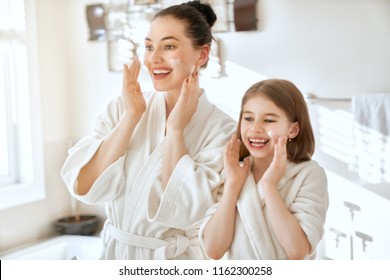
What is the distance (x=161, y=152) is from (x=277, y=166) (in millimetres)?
254

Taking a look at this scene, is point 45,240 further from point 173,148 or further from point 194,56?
point 194,56

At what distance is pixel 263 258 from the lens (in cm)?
107

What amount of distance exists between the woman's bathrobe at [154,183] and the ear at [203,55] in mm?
71

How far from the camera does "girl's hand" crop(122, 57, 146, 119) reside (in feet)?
3.77

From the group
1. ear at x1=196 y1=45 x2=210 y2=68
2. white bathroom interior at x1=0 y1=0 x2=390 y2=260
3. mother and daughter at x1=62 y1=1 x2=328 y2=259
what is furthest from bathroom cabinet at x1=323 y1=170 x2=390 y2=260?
ear at x1=196 y1=45 x2=210 y2=68

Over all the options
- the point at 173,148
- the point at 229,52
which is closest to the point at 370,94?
the point at 229,52

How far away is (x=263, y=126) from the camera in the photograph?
42.6 inches

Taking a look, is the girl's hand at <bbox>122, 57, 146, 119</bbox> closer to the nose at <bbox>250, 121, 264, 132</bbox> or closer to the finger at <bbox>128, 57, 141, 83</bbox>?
the finger at <bbox>128, 57, 141, 83</bbox>

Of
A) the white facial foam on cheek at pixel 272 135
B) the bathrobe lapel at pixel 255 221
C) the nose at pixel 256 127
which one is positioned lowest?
the bathrobe lapel at pixel 255 221

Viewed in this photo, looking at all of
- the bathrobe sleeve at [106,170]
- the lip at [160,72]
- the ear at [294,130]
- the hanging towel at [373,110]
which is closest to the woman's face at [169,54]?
the lip at [160,72]

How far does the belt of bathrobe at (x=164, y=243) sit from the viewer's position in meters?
1.13

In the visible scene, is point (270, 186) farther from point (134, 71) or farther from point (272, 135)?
point (134, 71)

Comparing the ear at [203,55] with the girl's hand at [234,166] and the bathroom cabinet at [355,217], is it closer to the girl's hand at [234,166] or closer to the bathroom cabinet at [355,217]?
the girl's hand at [234,166]

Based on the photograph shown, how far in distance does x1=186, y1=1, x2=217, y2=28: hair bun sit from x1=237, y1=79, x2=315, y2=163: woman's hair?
6.5 inches
